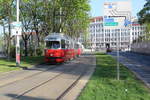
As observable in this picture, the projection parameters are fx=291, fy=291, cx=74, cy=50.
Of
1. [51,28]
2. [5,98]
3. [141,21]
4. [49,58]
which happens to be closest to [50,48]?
[49,58]

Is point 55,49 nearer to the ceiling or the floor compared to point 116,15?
nearer to the floor

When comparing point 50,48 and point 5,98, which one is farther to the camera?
point 50,48

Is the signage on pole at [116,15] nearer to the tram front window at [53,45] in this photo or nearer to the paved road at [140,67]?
the paved road at [140,67]

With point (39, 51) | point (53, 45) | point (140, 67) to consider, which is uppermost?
point (53, 45)

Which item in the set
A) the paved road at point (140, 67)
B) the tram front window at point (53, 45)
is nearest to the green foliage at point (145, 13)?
the paved road at point (140, 67)

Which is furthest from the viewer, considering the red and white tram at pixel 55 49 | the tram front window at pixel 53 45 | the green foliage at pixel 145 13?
the green foliage at pixel 145 13

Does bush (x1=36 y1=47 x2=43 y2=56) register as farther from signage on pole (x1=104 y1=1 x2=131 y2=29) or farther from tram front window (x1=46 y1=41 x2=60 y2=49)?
signage on pole (x1=104 y1=1 x2=131 y2=29)

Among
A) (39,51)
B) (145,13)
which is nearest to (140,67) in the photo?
(39,51)

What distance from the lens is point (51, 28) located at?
4816 cm

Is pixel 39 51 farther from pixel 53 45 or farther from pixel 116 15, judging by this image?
pixel 116 15

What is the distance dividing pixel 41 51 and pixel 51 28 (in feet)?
32.3

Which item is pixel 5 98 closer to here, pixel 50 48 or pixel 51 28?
pixel 50 48

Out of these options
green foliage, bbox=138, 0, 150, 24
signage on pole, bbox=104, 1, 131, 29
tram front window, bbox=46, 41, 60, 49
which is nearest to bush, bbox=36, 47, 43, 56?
green foliage, bbox=138, 0, 150, 24

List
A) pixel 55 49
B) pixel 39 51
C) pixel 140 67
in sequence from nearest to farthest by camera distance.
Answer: pixel 140 67 → pixel 55 49 → pixel 39 51
